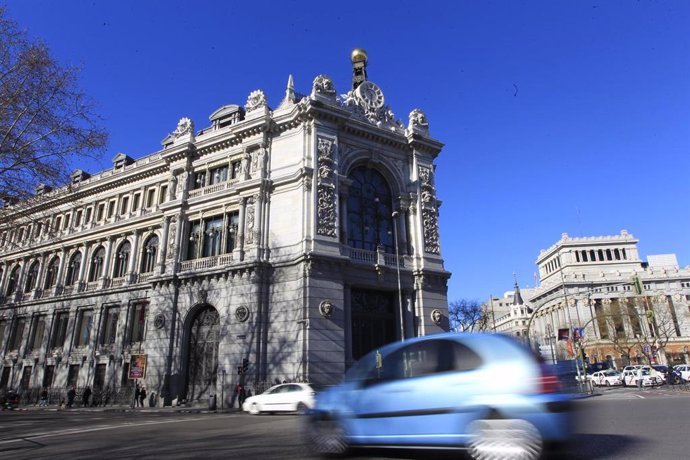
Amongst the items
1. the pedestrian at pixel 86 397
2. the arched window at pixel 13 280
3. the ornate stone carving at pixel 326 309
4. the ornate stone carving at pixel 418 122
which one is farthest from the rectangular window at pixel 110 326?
the ornate stone carving at pixel 418 122

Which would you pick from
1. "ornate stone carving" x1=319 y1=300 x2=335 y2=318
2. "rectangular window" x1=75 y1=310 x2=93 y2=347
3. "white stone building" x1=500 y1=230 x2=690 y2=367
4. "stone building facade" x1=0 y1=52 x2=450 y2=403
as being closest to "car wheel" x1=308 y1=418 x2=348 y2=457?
"stone building facade" x1=0 y1=52 x2=450 y2=403

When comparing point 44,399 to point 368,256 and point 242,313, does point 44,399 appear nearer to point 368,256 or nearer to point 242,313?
point 242,313

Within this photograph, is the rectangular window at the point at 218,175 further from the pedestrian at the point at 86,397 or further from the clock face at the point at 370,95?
the pedestrian at the point at 86,397

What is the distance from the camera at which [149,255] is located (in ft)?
113

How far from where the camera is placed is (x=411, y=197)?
1231 inches

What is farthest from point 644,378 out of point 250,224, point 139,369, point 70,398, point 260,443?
point 70,398

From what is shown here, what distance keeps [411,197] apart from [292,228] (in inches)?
360

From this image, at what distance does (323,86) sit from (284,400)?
19.5 metres

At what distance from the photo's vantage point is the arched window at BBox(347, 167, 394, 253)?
29188 mm

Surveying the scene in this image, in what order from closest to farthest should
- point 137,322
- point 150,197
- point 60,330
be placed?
point 137,322
point 150,197
point 60,330

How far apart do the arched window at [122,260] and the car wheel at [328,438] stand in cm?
3324

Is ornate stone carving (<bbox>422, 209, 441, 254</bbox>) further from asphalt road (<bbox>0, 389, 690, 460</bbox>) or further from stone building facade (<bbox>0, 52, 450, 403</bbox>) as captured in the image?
asphalt road (<bbox>0, 389, 690, 460</bbox>)

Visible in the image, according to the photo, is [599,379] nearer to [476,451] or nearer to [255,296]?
[255,296]

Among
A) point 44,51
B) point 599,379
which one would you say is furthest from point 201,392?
point 599,379
